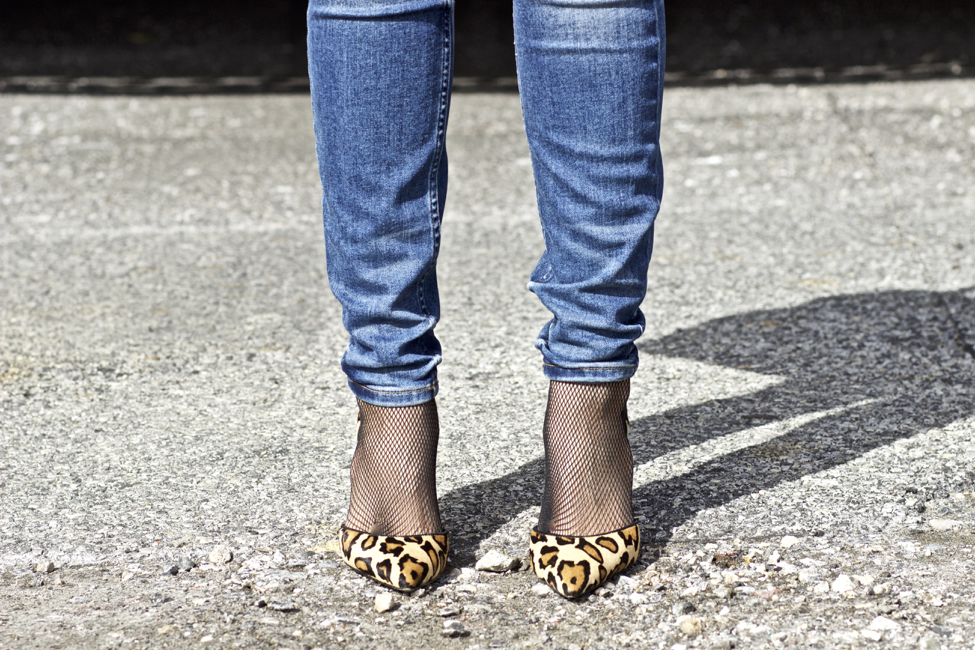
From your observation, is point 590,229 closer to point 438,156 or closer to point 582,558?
point 438,156

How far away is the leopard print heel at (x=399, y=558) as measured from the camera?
5.08 ft

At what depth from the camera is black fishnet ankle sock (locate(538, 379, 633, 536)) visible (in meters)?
1.56

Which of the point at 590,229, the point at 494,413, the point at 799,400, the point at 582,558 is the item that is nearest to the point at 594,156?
the point at 590,229

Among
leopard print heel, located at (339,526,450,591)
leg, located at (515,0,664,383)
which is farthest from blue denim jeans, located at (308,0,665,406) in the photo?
leopard print heel, located at (339,526,450,591)

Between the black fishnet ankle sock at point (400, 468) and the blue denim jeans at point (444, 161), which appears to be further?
the black fishnet ankle sock at point (400, 468)

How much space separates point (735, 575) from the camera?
5.20 ft

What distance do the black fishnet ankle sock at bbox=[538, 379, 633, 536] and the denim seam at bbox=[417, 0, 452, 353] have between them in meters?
0.24

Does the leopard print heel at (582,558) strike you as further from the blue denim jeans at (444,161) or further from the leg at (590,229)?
the blue denim jeans at (444,161)

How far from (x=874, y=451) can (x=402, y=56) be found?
1.13 meters

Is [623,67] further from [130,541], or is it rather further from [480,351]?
[480,351]

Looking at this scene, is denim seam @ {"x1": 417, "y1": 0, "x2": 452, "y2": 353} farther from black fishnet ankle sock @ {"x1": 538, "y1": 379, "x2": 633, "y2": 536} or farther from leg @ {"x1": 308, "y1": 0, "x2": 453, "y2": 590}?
black fishnet ankle sock @ {"x1": 538, "y1": 379, "x2": 633, "y2": 536}

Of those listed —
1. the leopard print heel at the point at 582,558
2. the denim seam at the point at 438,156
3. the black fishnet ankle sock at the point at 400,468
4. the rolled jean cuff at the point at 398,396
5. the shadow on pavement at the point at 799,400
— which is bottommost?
the shadow on pavement at the point at 799,400

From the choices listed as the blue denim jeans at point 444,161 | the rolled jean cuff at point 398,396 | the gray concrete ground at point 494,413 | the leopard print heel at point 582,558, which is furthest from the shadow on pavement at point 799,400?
the blue denim jeans at point 444,161

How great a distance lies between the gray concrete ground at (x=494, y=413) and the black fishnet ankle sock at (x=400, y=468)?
3.8 inches
